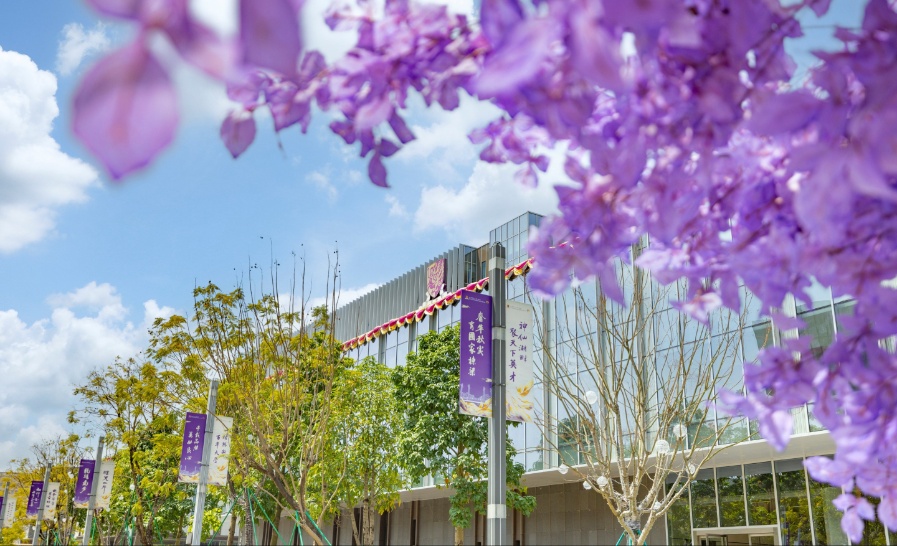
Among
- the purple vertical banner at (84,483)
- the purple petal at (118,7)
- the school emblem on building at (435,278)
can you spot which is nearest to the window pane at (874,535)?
the school emblem on building at (435,278)

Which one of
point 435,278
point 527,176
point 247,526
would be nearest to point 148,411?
point 247,526

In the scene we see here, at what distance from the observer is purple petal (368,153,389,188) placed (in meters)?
1.74

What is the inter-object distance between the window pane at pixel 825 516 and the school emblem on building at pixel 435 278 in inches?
635

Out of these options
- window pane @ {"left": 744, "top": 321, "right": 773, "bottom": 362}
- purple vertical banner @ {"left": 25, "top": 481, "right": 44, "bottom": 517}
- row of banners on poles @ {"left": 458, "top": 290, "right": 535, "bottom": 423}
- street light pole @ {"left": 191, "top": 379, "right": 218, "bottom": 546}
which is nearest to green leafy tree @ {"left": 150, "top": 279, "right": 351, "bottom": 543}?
street light pole @ {"left": 191, "top": 379, "right": 218, "bottom": 546}

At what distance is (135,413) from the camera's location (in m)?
21.8

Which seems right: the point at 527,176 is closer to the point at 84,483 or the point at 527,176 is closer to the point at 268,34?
the point at 268,34

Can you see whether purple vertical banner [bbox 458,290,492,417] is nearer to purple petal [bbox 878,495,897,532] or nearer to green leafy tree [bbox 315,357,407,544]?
purple petal [bbox 878,495,897,532]

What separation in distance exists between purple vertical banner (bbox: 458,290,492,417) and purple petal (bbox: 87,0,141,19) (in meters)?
6.22

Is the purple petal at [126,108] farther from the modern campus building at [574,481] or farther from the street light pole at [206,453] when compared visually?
the street light pole at [206,453]

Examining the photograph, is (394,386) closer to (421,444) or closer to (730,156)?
(421,444)

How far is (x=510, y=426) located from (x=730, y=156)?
73.8ft

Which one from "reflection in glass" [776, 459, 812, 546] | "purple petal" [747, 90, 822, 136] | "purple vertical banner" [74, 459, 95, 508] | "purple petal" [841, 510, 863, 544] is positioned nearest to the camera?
"purple petal" [747, 90, 822, 136]

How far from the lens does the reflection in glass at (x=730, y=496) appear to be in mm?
18750

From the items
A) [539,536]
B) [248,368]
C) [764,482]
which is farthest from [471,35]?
[539,536]
